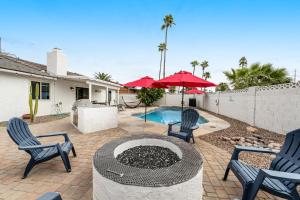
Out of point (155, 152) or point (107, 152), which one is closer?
point (107, 152)

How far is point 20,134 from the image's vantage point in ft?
11.3

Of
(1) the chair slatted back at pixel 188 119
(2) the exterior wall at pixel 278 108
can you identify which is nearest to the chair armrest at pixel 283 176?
(1) the chair slatted back at pixel 188 119

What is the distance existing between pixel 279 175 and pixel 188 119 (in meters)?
3.83

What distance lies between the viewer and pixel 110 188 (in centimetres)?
176

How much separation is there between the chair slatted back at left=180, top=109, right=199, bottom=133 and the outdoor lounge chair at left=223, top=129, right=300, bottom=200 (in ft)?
8.16

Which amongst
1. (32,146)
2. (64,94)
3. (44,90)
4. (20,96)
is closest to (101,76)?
(64,94)

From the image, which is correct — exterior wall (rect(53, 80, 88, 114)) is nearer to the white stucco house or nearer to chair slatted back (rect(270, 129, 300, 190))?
the white stucco house

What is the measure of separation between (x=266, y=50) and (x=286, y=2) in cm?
534

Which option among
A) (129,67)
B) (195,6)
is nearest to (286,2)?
(195,6)

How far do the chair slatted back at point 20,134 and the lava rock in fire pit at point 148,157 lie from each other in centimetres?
194

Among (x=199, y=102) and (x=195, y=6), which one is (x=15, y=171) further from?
(x=199, y=102)

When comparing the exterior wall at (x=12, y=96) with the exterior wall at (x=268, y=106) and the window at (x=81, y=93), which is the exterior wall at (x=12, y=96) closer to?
the window at (x=81, y=93)

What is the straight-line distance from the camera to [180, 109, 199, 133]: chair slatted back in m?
5.53

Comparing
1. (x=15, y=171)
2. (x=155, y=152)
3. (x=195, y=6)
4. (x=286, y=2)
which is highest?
(x=195, y=6)
